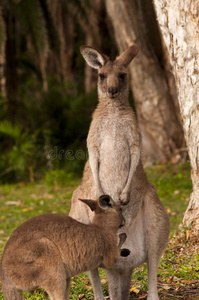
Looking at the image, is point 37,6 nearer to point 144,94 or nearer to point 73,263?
point 144,94

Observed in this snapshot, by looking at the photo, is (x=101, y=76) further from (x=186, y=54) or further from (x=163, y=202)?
(x=163, y=202)

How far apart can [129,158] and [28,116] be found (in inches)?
290

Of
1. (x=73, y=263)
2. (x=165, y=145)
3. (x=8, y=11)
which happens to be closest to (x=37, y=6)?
(x=8, y=11)

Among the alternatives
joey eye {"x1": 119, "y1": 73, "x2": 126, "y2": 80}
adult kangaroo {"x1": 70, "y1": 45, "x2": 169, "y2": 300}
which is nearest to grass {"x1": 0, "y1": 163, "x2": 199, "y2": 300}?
adult kangaroo {"x1": 70, "y1": 45, "x2": 169, "y2": 300}

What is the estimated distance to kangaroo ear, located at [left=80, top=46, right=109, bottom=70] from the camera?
12.7 ft

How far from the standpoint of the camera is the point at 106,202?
328 centimetres

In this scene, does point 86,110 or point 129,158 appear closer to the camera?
point 129,158

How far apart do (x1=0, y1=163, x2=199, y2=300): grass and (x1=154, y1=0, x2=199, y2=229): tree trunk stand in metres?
0.67

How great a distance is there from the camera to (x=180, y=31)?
4156mm

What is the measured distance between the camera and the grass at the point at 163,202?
3932 millimetres

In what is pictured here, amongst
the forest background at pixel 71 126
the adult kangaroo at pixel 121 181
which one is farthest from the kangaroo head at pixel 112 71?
the forest background at pixel 71 126

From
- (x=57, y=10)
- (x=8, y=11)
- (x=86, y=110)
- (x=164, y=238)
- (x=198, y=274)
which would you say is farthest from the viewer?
(x=57, y=10)

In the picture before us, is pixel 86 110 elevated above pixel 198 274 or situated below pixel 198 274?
above

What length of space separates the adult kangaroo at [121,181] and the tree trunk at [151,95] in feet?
16.1
